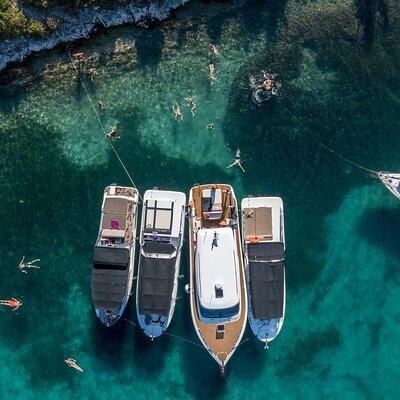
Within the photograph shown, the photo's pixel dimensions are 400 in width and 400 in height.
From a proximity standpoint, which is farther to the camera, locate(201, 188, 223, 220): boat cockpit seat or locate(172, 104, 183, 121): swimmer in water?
locate(172, 104, 183, 121): swimmer in water

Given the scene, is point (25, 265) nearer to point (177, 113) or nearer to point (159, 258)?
point (159, 258)

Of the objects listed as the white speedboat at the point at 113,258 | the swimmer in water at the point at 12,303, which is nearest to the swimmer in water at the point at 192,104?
the white speedboat at the point at 113,258

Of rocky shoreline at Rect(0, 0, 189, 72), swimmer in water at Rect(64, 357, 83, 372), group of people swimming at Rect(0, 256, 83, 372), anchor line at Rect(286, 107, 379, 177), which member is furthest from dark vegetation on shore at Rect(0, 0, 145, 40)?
swimmer in water at Rect(64, 357, 83, 372)

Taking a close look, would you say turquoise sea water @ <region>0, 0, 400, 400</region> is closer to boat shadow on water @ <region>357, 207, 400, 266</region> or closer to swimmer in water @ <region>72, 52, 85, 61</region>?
boat shadow on water @ <region>357, 207, 400, 266</region>

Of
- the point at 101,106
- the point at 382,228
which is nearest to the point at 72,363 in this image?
the point at 101,106

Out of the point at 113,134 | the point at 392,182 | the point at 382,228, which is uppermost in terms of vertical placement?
the point at 113,134

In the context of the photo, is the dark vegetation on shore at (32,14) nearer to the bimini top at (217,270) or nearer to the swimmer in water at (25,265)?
the swimmer in water at (25,265)

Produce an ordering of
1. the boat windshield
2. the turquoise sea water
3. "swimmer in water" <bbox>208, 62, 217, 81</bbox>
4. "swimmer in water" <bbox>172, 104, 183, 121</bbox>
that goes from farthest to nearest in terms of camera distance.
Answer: "swimmer in water" <bbox>208, 62, 217, 81</bbox>
"swimmer in water" <bbox>172, 104, 183, 121</bbox>
the turquoise sea water
the boat windshield
